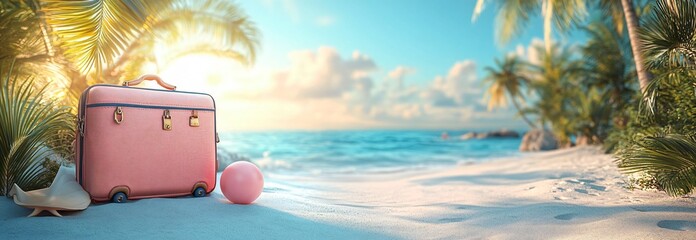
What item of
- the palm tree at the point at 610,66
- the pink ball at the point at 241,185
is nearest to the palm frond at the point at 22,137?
the pink ball at the point at 241,185

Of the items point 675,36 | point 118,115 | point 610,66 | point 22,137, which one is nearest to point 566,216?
point 675,36

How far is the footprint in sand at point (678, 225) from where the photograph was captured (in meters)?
2.95

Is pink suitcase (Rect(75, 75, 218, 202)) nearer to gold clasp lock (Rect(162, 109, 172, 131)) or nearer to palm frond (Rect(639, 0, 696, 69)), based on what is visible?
gold clasp lock (Rect(162, 109, 172, 131))

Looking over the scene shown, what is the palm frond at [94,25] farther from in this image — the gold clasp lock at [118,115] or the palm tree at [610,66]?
the palm tree at [610,66]

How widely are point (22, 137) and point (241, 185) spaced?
1865mm

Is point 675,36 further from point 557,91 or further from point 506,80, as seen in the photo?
point 506,80

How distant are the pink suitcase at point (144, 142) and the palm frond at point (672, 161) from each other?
3727 millimetres

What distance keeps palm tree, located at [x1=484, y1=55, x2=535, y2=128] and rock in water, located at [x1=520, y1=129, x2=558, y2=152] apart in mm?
2463

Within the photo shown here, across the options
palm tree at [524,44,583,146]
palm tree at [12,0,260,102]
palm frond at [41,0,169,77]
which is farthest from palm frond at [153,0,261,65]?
palm tree at [524,44,583,146]

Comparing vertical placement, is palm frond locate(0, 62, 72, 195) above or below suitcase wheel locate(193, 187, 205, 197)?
above

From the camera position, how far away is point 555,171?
7027 mm

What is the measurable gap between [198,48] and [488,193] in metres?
8.31

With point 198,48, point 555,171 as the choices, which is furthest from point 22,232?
point 198,48

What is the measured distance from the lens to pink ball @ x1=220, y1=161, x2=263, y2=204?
3797mm
